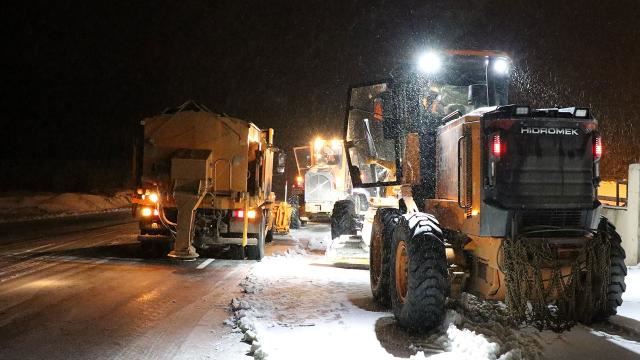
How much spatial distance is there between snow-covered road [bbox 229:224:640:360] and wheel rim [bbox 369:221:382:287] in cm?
40

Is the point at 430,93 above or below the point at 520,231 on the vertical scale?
above

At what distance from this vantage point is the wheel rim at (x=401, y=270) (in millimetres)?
7432

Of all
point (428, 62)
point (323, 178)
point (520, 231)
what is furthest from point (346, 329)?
point (323, 178)

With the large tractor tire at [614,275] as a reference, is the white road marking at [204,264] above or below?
below

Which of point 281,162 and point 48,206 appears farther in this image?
point 48,206

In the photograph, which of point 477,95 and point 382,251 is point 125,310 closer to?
point 382,251

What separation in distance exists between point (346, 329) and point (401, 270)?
3.67 feet

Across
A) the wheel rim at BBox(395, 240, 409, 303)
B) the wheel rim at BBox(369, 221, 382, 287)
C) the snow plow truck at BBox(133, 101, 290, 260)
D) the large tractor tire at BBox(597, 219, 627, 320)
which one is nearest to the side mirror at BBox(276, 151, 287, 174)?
the snow plow truck at BBox(133, 101, 290, 260)

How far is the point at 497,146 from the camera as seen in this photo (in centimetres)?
658

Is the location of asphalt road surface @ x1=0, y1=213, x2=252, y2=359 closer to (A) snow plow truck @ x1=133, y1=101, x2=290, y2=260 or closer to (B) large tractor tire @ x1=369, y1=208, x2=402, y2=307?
(A) snow plow truck @ x1=133, y1=101, x2=290, y2=260

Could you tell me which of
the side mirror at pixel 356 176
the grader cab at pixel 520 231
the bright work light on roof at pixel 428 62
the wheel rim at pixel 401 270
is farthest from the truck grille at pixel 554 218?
the side mirror at pixel 356 176

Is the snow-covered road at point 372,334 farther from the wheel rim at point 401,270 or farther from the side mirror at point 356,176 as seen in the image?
the side mirror at point 356,176

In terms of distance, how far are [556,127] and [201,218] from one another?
8.65m

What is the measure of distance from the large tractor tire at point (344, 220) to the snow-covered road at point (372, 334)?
5465 millimetres
